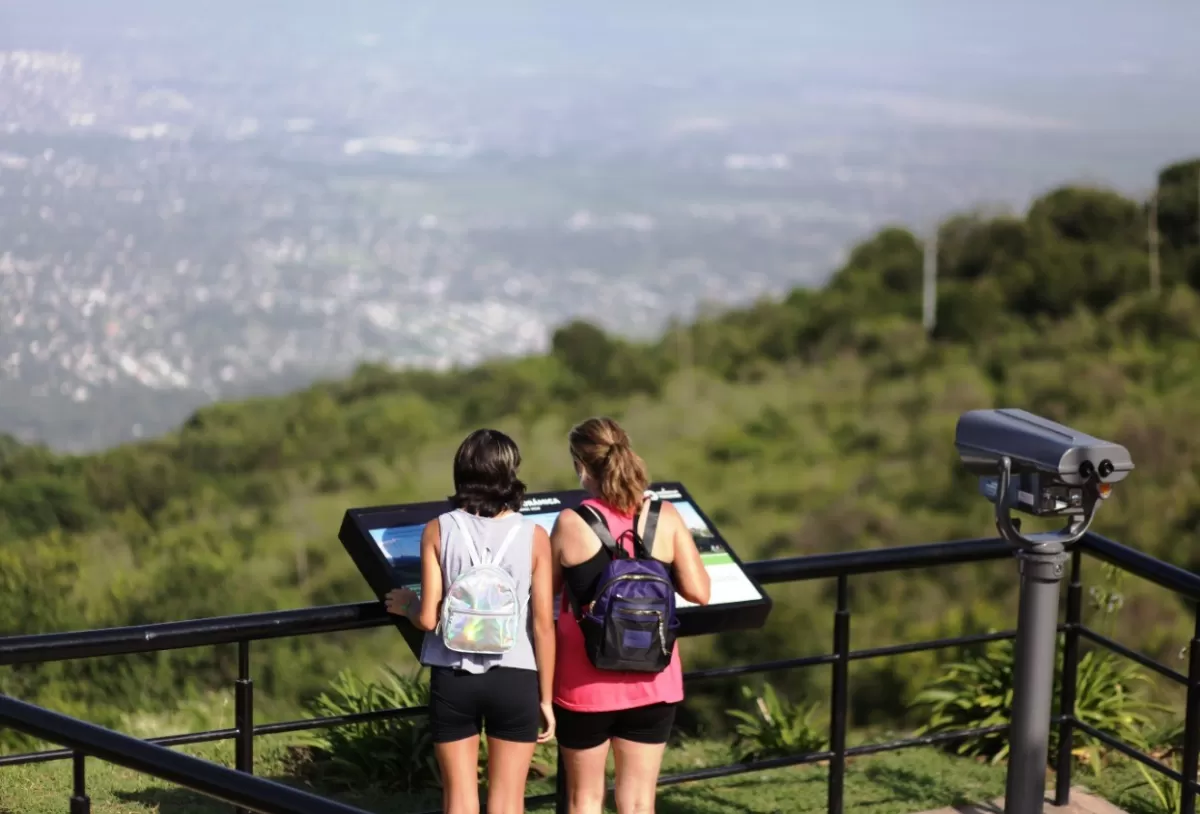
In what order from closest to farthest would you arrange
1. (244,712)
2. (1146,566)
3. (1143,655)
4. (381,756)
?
(244,712) < (1146,566) < (1143,655) < (381,756)

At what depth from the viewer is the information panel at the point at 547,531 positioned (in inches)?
144

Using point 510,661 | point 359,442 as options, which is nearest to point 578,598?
point 510,661

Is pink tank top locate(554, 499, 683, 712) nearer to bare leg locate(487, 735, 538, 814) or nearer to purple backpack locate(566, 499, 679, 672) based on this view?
purple backpack locate(566, 499, 679, 672)

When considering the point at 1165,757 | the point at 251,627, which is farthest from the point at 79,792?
the point at 1165,757

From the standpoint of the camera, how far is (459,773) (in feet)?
12.0

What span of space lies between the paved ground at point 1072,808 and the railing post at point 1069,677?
0.03 meters

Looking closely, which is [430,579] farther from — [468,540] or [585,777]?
[585,777]

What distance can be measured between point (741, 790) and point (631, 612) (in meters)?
2.47

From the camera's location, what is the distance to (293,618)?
3.47m

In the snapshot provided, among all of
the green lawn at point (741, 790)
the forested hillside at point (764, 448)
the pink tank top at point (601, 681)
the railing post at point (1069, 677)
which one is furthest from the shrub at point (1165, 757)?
the forested hillside at point (764, 448)

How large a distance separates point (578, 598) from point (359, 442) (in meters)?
49.6

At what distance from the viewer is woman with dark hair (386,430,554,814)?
3518mm

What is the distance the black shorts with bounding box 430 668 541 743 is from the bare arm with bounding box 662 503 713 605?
17.0 inches

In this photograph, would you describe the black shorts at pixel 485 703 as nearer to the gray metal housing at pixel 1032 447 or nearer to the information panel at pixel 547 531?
the information panel at pixel 547 531
